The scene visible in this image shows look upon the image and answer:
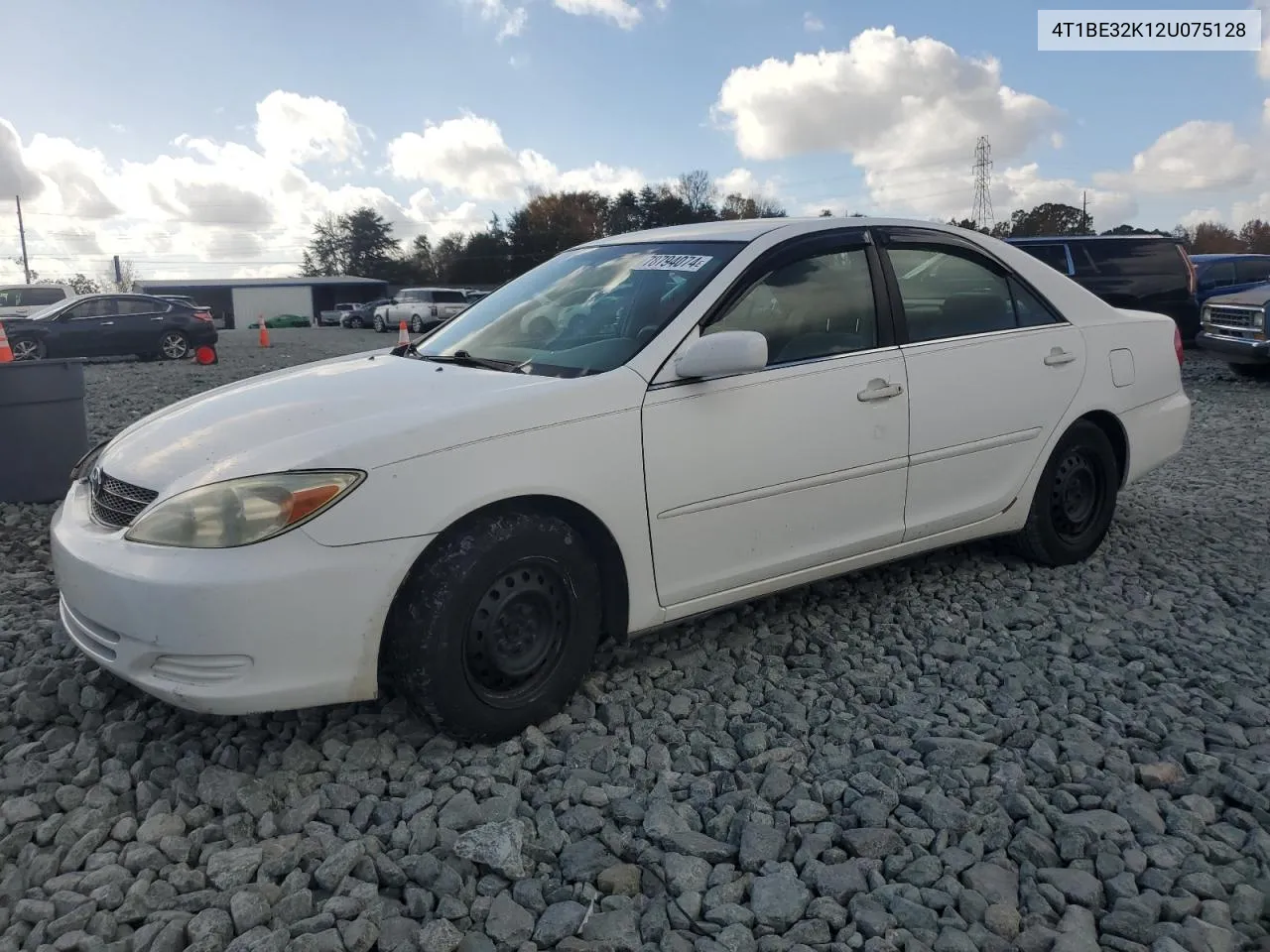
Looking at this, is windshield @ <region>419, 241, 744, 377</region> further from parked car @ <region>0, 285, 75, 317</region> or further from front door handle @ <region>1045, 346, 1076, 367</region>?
parked car @ <region>0, 285, 75, 317</region>

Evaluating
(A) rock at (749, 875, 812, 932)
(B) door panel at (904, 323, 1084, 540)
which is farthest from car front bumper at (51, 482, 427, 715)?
(B) door panel at (904, 323, 1084, 540)

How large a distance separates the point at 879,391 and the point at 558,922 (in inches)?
88.5

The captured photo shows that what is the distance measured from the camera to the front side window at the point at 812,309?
3.50 m

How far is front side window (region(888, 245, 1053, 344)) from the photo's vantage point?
395 centimetres

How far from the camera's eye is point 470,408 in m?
2.88

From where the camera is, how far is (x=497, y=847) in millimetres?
2432

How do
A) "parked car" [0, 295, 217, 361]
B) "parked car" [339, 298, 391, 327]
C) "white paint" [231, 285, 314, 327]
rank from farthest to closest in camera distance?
"white paint" [231, 285, 314, 327], "parked car" [339, 298, 391, 327], "parked car" [0, 295, 217, 361]

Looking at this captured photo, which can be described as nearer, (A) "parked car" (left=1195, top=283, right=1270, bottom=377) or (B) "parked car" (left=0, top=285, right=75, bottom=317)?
(A) "parked car" (left=1195, top=283, right=1270, bottom=377)

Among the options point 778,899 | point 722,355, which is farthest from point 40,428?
point 778,899

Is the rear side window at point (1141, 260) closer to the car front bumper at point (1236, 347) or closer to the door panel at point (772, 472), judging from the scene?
the car front bumper at point (1236, 347)

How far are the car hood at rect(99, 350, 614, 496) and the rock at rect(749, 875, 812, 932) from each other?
1.39 meters

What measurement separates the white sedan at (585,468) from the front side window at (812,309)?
0.01 metres

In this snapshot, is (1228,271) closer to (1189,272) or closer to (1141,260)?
(1189,272)

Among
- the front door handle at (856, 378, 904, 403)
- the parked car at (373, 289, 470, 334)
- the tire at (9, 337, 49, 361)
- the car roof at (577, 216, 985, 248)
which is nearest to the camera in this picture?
the front door handle at (856, 378, 904, 403)
